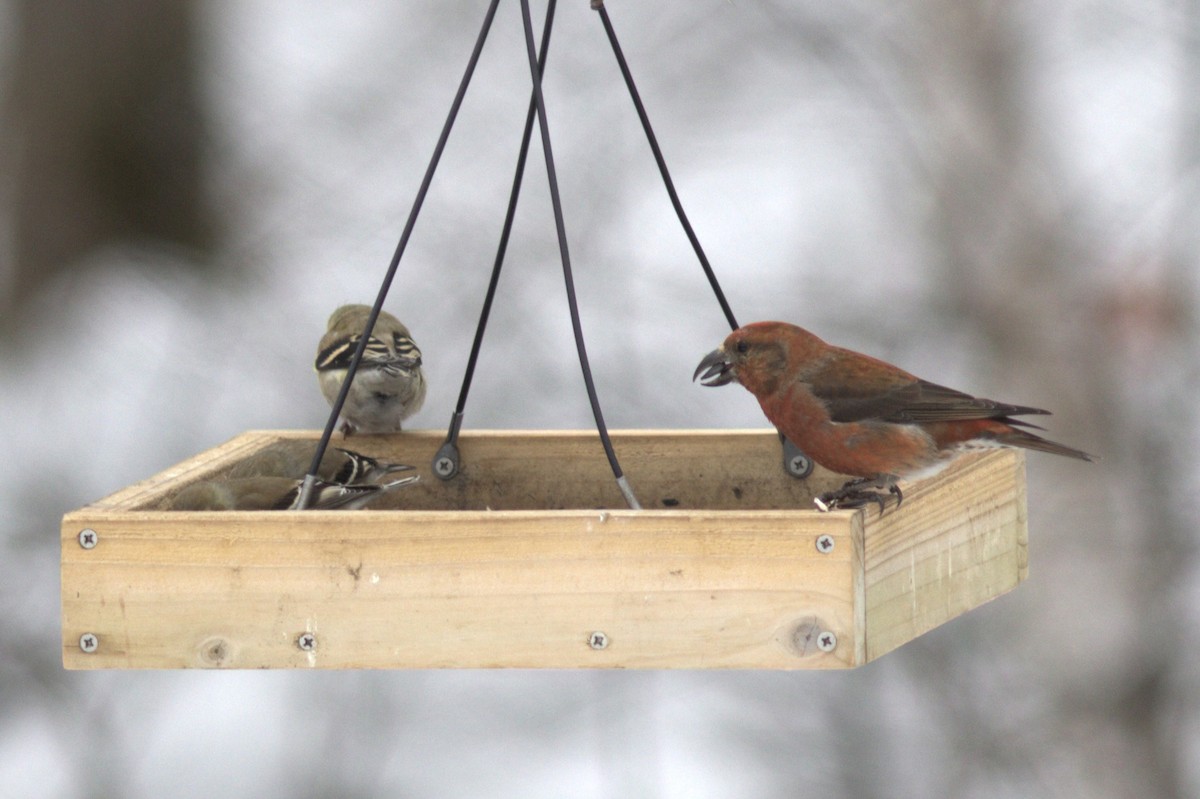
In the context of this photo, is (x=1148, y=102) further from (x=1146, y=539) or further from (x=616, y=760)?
(x=616, y=760)

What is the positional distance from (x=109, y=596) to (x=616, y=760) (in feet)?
13.2

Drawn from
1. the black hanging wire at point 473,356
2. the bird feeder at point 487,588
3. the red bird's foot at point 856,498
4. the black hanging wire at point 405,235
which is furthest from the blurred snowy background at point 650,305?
the bird feeder at point 487,588

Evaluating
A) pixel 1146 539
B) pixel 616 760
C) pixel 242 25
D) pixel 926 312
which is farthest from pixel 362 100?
pixel 1146 539

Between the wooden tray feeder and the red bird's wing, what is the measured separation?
2.45 feet

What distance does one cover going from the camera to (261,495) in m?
4.02

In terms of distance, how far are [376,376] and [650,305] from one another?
5.76 feet

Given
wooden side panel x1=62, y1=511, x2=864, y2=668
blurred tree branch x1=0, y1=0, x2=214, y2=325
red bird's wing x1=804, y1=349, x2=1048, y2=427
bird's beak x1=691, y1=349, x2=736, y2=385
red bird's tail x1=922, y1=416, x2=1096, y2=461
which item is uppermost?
blurred tree branch x1=0, y1=0, x2=214, y2=325

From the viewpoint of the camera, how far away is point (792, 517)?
10.5 ft

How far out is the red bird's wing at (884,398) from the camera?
4.15m

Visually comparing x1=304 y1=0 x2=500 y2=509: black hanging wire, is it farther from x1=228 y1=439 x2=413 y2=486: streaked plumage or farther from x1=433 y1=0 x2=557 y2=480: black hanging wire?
x1=228 y1=439 x2=413 y2=486: streaked plumage

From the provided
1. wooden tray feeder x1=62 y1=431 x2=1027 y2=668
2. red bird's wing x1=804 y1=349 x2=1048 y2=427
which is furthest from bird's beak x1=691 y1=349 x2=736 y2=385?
wooden tray feeder x1=62 y1=431 x2=1027 y2=668

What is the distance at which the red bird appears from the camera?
409 cm

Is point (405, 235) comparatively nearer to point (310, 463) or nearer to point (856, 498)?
point (856, 498)

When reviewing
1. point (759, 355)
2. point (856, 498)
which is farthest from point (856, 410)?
point (856, 498)
